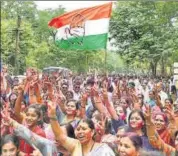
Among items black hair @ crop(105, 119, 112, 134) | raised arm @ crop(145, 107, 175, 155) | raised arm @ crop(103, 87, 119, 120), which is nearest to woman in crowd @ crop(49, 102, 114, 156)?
raised arm @ crop(145, 107, 175, 155)

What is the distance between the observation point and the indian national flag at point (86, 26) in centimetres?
910

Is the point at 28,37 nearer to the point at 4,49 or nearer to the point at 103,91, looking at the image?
the point at 4,49

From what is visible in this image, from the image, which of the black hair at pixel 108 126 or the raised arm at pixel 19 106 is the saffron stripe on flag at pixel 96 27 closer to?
the black hair at pixel 108 126

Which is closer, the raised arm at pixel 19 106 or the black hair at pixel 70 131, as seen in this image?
the black hair at pixel 70 131

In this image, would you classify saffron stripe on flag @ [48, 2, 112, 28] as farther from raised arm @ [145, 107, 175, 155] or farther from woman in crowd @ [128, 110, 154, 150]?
raised arm @ [145, 107, 175, 155]

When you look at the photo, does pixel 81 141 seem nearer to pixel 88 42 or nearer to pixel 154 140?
pixel 154 140

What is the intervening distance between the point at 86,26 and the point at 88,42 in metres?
0.32

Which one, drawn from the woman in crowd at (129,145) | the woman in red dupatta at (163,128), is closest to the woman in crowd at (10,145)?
the woman in crowd at (129,145)

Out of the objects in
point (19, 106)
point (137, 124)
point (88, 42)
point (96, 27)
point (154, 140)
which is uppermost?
point (96, 27)

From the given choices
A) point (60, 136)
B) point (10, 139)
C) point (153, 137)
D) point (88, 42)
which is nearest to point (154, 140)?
point (153, 137)

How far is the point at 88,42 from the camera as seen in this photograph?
9.23m

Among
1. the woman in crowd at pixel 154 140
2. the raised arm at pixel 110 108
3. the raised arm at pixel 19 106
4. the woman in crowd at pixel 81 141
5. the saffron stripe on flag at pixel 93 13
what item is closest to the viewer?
the woman in crowd at pixel 81 141

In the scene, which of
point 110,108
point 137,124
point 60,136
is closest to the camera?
point 60,136

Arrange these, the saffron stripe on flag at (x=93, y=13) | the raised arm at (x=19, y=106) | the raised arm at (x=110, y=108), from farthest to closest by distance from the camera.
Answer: the saffron stripe on flag at (x=93, y=13), the raised arm at (x=110, y=108), the raised arm at (x=19, y=106)
